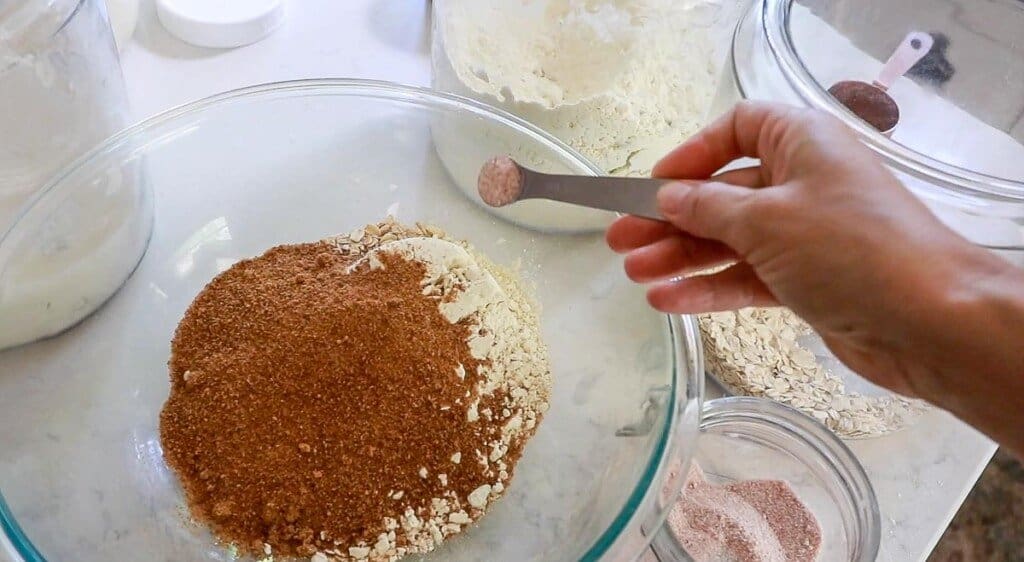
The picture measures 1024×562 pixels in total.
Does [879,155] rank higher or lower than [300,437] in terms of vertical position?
higher

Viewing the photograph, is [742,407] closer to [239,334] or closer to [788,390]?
[788,390]

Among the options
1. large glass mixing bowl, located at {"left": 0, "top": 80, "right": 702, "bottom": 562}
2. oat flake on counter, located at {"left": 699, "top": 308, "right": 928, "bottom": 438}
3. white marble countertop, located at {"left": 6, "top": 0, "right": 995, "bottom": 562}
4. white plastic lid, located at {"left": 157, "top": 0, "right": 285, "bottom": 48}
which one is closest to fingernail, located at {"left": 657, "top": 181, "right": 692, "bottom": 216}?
large glass mixing bowl, located at {"left": 0, "top": 80, "right": 702, "bottom": 562}

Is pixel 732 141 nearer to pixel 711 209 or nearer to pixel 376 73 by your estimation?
pixel 711 209

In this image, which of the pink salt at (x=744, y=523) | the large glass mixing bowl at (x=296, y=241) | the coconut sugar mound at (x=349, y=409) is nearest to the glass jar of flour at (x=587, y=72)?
the large glass mixing bowl at (x=296, y=241)

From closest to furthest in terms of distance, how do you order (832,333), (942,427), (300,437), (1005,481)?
(832,333)
(300,437)
(942,427)
(1005,481)

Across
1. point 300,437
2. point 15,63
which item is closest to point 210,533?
point 300,437

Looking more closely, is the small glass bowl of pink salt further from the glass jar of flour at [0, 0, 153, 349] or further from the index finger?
the glass jar of flour at [0, 0, 153, 349]
